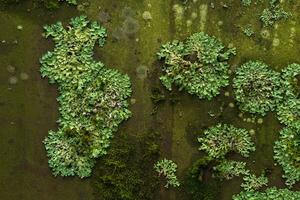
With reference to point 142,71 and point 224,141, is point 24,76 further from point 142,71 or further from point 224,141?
point 224,141

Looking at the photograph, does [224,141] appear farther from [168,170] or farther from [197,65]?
[197,65]

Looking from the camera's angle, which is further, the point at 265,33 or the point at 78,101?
the point at 265,33

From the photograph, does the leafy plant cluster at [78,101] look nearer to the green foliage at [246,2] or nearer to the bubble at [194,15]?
the bubble at [194,15]

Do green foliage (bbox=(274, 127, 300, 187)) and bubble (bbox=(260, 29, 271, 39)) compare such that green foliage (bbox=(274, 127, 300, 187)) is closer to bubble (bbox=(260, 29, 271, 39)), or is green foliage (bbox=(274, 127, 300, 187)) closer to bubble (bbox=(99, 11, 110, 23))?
bubble (bbox=(260, 29, 271, 39))

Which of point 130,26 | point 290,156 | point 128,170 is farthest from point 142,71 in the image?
point 290,156

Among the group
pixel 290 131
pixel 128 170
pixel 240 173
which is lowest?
pixel 128 170

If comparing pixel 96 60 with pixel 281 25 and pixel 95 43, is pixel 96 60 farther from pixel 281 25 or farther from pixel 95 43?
pixel 281 25

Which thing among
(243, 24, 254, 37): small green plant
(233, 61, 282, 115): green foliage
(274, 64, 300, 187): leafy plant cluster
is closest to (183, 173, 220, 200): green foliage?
(274, 64, 300, 187): leafy plant cluster

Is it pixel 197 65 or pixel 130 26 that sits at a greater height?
pixel 130 26
